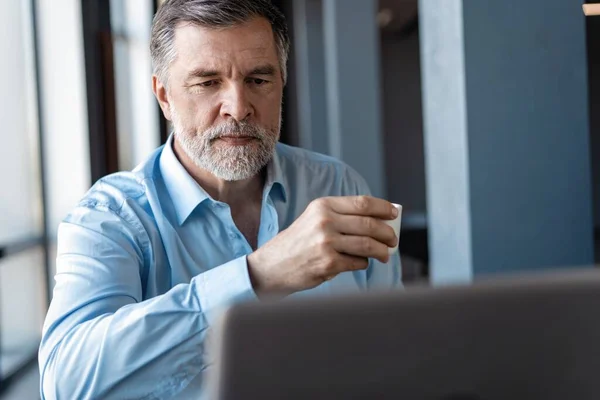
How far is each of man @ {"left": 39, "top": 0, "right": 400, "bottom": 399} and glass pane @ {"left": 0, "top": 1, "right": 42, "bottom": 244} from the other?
6.35ft

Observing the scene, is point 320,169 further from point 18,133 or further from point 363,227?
point 18,133

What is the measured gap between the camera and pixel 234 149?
143 cm

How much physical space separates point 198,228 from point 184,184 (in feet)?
0.30

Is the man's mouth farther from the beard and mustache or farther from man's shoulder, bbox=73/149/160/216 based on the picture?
man's shoulder, bbox=73/149/160/216

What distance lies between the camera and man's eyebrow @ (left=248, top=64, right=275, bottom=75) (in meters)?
1.40

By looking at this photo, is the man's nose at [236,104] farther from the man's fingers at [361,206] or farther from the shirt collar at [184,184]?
the man's fingers at [361,206]

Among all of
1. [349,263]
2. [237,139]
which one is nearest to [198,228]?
[237,139]

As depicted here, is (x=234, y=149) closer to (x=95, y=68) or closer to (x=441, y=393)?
(x=441, y=393)

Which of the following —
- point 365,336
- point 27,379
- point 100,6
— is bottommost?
point 27,379

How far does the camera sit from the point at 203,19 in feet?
4.56

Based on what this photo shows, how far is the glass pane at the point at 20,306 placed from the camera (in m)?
3.25

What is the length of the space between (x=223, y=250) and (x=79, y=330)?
1.25 ft

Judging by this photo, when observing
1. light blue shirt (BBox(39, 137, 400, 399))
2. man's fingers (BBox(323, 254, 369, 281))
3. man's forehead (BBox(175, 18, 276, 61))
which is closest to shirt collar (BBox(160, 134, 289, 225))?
light blue shirt (BBox(39, 137, 400, 399))

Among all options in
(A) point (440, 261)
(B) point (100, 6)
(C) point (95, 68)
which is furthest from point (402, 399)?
(B) point (100, 6)
